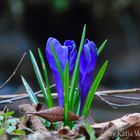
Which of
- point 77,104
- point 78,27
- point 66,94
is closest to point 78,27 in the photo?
point 78,27

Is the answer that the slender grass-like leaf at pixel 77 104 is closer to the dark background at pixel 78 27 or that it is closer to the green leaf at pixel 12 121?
the green leaf at pixel 12 121

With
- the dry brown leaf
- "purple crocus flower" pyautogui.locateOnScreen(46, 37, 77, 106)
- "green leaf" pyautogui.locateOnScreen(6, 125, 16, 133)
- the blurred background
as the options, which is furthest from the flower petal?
the blurred background

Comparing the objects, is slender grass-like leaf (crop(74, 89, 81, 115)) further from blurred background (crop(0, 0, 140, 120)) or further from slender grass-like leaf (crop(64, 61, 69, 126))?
blurred background (crop(0, 0, 140, 120))

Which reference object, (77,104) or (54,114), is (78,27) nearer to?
(77,104)

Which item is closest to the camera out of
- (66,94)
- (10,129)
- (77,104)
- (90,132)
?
(90,132)

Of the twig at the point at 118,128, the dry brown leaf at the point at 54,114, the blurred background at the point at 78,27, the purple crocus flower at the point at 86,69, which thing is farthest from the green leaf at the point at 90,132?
the blurred background at the point at 78,27

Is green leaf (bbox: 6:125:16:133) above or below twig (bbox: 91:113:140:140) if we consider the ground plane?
above

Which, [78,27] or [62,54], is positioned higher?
[62,54]

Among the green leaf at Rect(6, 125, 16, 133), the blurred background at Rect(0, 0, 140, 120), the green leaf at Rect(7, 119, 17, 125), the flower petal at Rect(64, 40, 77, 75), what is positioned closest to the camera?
the green leaf at Rect(6, 125, 16, 133)

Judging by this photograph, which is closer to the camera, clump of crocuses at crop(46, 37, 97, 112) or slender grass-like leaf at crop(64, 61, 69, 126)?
slender grass-like leaf at crop(64, 61, 69, 126)
